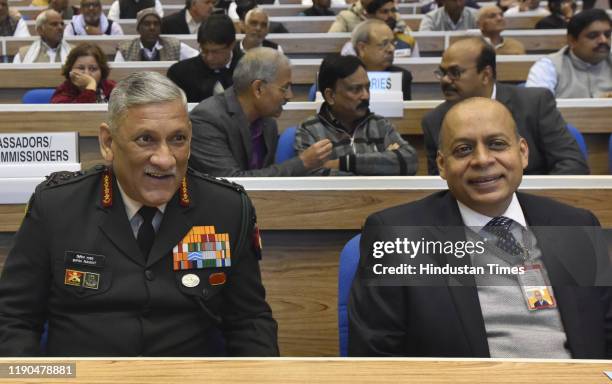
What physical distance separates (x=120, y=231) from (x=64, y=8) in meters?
8.86

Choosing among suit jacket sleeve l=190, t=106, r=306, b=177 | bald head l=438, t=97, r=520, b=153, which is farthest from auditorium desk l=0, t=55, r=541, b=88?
bald head l=438, t=97, r=520, b=153

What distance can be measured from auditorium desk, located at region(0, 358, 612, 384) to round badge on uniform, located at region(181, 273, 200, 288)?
17.0 inches

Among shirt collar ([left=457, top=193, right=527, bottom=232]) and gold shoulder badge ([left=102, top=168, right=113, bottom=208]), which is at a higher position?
gold shoulder badge ([left=102, top=168, right=113, bottom=208])

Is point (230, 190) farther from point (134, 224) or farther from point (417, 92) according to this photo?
point (417, 92)

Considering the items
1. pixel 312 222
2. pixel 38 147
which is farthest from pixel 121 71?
pixel 312 222

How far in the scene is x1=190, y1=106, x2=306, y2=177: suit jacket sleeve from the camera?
3.47m

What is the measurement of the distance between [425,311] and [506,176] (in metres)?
0.41

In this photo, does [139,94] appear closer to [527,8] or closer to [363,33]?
[363,33]

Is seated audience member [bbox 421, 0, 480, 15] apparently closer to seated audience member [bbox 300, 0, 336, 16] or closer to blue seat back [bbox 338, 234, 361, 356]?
seated audience member [bbox 300, 0, 336, 16]

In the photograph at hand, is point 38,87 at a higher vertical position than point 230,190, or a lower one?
lower

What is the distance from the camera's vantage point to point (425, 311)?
1.96 meters

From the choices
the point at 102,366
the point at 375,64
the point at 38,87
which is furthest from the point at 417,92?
the point at 102,366

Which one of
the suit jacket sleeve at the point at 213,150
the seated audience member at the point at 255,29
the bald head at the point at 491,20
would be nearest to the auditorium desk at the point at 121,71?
the seated audience member at the point at 255,29

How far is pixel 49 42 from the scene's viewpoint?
7.24 metres
